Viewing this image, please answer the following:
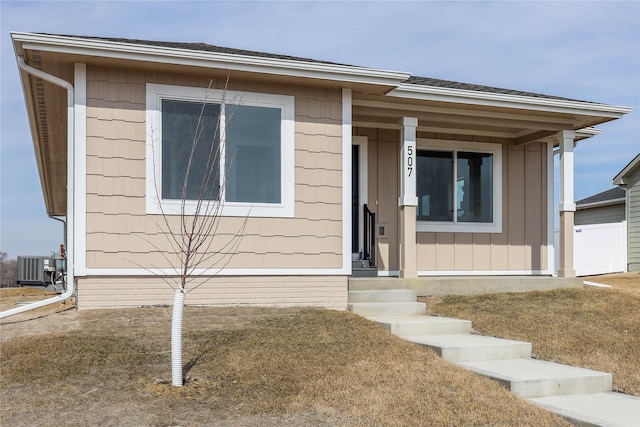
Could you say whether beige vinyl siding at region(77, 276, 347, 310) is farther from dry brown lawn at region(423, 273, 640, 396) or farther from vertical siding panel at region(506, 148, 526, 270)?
vertical siding panel at region(506, 148, 526, 270)

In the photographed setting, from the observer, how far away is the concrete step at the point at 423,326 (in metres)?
6.86

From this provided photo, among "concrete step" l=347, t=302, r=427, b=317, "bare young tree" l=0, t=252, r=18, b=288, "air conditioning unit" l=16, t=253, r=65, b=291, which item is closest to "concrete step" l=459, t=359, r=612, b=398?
"concrete step" l=347, t=302, r=427, b=317

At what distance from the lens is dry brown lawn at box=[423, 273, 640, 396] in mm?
6215

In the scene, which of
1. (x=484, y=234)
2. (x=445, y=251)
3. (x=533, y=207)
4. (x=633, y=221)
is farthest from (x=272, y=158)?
(x=633, y=221)

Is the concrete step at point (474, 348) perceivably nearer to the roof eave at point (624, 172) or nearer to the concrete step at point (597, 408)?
the concrete step at point (597, 408)

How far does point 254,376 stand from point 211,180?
3.34 m

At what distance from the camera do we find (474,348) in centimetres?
604

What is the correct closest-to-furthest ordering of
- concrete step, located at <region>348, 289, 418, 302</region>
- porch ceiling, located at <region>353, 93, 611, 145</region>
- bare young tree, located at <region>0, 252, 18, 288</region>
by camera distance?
concrete step, located at <region>348, 289, 418, 302</region> < porch ceiling, located at <region>353, 93, 611, 145</region> < bare young tree, located at <region>0, 252, 18, 288</region>

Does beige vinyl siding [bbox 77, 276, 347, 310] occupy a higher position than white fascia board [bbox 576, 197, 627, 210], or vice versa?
white fascia board [bbox 576, 197, 627, 210]

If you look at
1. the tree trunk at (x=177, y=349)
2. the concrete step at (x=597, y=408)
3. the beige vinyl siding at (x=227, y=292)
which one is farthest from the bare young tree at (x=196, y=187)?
the concrete step at (x=597, y=408)

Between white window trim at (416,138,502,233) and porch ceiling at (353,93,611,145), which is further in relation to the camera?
white window trim at (416,138,502,233)

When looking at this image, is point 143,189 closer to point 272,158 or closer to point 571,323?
point 272,158

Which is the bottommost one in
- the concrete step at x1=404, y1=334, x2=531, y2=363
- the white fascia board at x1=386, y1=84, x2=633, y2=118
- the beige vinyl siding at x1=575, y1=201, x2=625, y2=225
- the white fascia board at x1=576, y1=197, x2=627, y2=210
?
the concrete step at x1=404, y1=334, x2=531, y2=363

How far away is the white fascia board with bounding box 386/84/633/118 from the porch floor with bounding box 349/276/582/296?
8.74 ft
